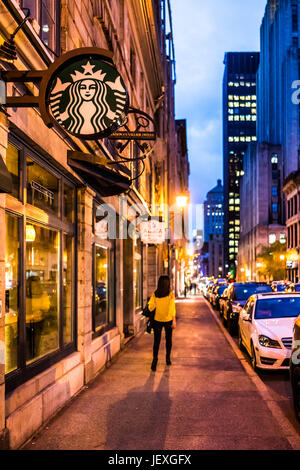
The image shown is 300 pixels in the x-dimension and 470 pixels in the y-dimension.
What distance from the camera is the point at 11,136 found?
21.1 feet

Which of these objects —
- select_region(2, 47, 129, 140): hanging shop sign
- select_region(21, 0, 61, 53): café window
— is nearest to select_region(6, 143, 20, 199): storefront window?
select_region(2, 47, 129, 140): hanging shop sign

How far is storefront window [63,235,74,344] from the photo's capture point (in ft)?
30.0

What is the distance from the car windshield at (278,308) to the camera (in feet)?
37.3

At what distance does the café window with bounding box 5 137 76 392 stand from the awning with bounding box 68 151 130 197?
0.37m

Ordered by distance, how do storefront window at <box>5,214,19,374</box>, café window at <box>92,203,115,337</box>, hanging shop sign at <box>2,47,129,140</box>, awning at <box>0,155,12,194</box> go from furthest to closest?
café window at <box>92,203,115,337</box>, storefront window at <box>5,214,19,374</box>, hanging shop sign at <box>2,47,129,140</box>, awning at <box>0,155,12,194</box>

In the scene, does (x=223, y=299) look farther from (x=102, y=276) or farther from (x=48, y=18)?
(x=48, y=18)

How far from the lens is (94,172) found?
8695mm

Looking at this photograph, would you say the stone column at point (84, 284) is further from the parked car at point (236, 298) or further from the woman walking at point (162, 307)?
the parked car at point (236, 298)

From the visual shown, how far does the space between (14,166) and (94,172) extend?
6.92ft

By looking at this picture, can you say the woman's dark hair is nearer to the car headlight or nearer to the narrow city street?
the narrow city street

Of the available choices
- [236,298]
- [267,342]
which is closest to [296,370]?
[267,342]

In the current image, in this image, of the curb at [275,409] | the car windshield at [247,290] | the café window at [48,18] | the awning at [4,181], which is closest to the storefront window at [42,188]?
the awning at [4,181]

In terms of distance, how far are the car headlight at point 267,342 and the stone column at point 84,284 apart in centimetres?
335
